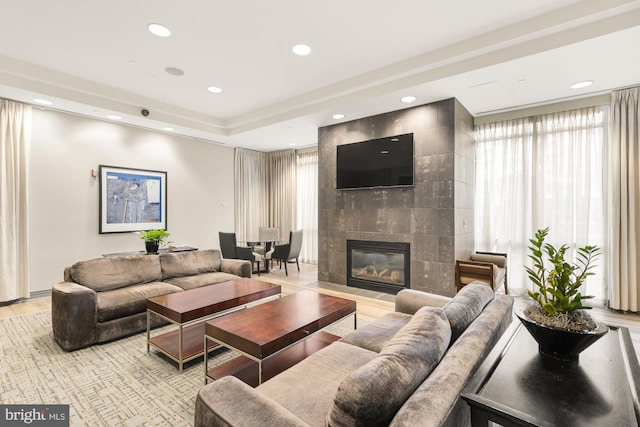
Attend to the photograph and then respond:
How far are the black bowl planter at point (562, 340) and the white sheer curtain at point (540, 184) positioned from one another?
365 centimetres

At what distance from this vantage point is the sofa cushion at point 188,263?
3.77 meters

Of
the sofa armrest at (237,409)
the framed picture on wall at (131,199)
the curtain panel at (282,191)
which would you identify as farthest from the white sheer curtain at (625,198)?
the framed picture on wall at (131,199)

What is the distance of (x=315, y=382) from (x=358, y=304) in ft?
8.85

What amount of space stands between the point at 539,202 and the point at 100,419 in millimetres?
5267

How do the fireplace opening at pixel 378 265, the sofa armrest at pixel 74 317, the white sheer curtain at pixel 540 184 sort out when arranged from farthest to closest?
the fireplace opening at pixel 378 265
the white sheer curtain at pixel 540 184
the sofa armrest at pixel 74 317

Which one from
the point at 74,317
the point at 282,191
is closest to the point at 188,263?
the point at 74,317

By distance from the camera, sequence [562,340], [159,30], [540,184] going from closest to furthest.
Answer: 1. [562,340]
2. [159,30]
3. [540,184]

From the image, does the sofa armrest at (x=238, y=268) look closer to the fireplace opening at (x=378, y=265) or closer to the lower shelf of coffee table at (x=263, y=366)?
the fireplace opening at (x=378, y=265)

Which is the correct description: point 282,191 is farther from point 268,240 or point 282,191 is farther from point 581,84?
point 581,84

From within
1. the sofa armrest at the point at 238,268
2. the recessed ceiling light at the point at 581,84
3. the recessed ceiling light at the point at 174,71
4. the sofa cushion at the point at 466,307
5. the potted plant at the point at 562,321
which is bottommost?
the sofa armrest at the point at 238,268

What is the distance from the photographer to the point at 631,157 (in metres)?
3.56

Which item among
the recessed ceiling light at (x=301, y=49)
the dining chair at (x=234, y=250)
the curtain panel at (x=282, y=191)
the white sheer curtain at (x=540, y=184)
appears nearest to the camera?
the recessed ceiling light at (x=301, y=49)

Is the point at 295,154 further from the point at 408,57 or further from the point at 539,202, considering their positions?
the point at 539,202

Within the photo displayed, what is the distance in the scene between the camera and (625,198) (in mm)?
3600
